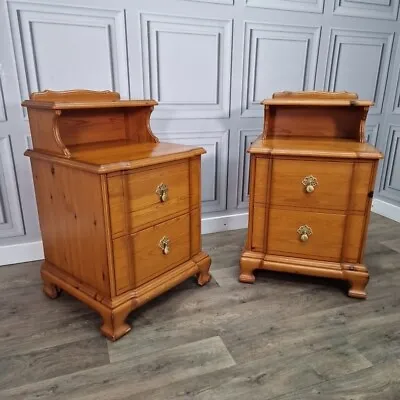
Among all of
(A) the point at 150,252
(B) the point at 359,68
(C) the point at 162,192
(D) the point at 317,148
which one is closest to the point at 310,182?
(D) the point at 317,148

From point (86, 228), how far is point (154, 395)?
0.62 meters

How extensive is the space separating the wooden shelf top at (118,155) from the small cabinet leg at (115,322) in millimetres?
536

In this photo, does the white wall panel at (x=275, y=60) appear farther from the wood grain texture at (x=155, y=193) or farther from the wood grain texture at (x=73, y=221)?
the wood grain texture at (x=73, y=221)

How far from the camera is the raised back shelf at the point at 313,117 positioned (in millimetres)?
1744

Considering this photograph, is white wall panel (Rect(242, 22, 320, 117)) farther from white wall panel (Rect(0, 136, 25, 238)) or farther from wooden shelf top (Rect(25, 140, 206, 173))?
white wall panel (Rect(0, 136, 25, 238))

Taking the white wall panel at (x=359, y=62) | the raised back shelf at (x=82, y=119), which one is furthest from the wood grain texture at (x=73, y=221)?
the white wall panel at (x=359, y=62)

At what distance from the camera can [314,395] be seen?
1127 millimetres

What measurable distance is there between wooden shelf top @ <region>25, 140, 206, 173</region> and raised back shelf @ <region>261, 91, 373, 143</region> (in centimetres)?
57

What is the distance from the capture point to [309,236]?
164cm

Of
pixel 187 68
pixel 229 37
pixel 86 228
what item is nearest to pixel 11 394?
pixel 86 228

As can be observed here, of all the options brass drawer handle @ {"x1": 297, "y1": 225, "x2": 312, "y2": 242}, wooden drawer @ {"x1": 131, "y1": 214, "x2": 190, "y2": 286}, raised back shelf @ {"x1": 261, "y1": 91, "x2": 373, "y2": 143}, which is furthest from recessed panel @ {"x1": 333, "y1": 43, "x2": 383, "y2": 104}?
wooden drawer @ {"x1": 131, "y1": 214, "x2": 190, "y2": 286}

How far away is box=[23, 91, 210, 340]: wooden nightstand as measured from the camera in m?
1.27

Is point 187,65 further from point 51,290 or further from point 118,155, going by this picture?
point 51,290

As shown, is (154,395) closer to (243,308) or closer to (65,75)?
(243,308)
